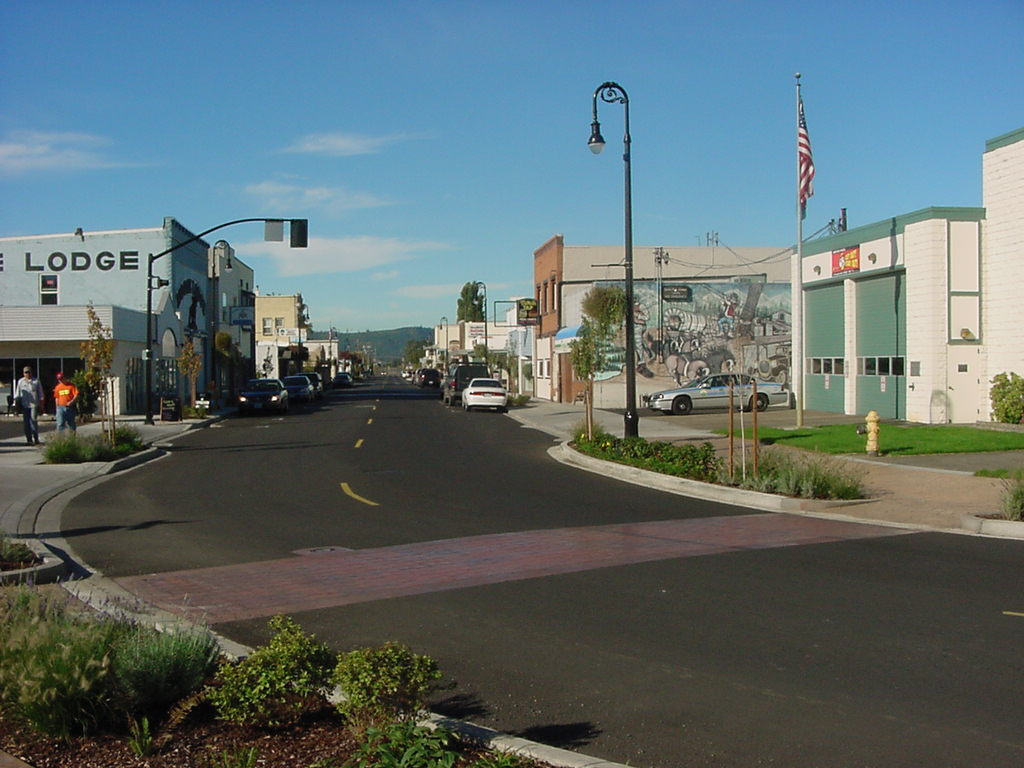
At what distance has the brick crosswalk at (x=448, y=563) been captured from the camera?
8891 mm

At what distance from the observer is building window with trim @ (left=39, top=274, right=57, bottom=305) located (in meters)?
49.9

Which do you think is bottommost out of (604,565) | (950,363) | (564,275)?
(604,565)

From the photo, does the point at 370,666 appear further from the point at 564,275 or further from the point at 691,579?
the point at 564,275

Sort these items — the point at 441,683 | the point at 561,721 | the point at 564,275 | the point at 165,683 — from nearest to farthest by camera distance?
1. the point at 165,683
2. the point at 561,721
3. the point at 441,683
4. the point at 564,275

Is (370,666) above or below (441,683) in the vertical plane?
above

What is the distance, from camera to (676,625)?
7.75 m

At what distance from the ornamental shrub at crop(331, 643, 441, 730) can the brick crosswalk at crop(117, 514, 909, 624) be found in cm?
344

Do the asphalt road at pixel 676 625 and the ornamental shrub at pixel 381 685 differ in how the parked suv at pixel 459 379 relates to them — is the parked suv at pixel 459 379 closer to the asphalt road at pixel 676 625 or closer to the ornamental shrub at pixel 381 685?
the asphalt road at pixel 676 625

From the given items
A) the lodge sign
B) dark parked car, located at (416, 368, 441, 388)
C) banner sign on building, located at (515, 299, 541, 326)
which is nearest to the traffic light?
the lodge sign

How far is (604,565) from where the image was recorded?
10.2 meters

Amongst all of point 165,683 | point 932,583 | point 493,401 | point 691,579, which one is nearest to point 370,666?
point 165,683

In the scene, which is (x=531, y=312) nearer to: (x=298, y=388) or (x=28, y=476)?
(x=298, y=388)

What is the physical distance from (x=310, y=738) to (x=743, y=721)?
7.66 ft

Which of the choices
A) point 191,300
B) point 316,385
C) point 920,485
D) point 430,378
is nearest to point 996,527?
point 920,485
